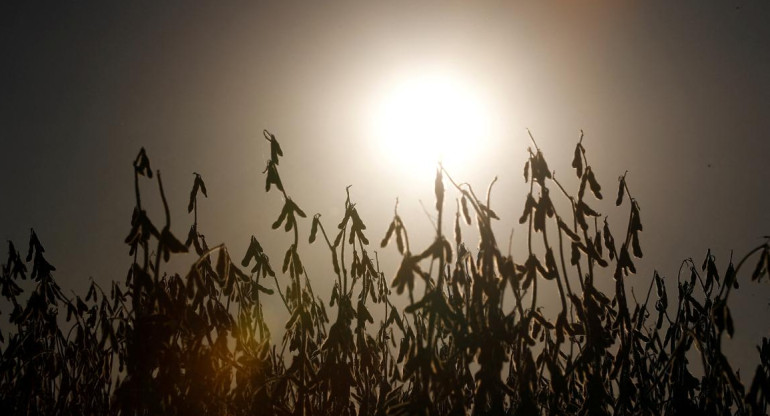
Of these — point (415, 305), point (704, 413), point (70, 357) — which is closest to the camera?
point (415, 305)

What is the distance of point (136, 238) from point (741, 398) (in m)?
2.42

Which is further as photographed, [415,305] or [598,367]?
[598,367]

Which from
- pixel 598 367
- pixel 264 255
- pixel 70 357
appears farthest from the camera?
pixel 70 357

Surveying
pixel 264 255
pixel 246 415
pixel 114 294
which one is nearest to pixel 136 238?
pixel 264 255

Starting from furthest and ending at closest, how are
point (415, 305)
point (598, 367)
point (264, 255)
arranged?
point (264, 255), point (598, 367), point (415, 305)

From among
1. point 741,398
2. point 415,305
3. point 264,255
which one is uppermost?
point 264,255

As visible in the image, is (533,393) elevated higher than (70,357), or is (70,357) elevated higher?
(70,357)

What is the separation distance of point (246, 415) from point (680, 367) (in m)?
2.21

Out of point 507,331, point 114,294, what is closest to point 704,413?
point 507,331

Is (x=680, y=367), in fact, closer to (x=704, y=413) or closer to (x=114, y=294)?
(x=704, y=413)

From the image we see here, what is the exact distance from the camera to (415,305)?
2088 millimetres

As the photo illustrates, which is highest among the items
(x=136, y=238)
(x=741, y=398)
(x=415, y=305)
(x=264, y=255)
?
(x=264, y=255)

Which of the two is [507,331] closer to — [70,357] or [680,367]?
[680,367]

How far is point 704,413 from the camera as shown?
8.63 feet
